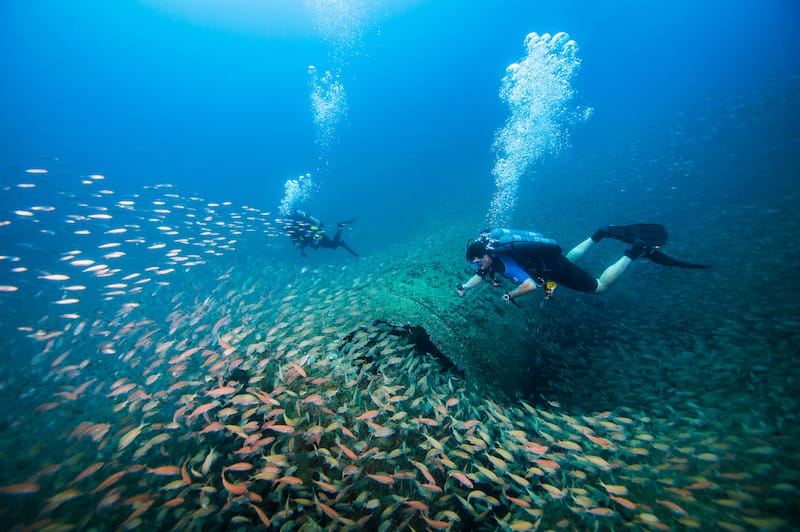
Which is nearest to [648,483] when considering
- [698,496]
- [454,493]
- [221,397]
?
[698,496]

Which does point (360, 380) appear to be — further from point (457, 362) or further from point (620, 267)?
point (620, 267)

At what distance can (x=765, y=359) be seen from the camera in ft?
16.1

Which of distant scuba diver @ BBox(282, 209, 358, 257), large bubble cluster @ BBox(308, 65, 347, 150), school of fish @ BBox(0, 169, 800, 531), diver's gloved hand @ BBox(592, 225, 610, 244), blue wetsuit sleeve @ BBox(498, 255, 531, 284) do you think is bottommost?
school of fish @ BBox(0, 169, 800, 531)

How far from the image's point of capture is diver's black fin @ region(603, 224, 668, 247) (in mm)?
6347

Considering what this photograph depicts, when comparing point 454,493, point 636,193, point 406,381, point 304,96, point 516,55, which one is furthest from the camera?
point 304,96

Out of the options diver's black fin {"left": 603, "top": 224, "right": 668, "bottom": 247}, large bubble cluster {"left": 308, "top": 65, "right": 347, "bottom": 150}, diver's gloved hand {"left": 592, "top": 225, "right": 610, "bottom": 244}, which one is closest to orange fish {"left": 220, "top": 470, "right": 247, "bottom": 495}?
diver's black fin {"left": 603, "top": 224, "right": 668, "bottom": 247}

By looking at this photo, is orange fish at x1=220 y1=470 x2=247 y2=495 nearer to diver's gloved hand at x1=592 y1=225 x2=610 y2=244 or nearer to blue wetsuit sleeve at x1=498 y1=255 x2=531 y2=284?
blue wetsuit sleeve at x1=498 y1=255 x2=531 y2=284

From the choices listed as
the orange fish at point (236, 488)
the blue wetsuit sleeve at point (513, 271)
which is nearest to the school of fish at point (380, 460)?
the orange fish at point (236, 488)

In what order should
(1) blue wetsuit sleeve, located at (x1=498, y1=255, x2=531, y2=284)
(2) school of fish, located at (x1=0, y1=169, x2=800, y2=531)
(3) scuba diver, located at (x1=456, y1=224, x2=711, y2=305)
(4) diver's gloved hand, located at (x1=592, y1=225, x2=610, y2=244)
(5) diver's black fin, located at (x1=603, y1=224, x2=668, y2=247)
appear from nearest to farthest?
(2) school of fish, located at (x1=0, y1=169, x2=800, y2=531) → (1) blue wetsuit sleeve, located at (x1=498, y1=255, x2=531, y2=284) → (3) scuba diver, located at (x1=456, y1=224, x2=711, y2=305) → (5) diver's black fin, located at (x1=603, y1=224, x2=668, y2=247) → (4) diver's gloved hand, located at (x1=592, y1=225, x2=610, y2=244)

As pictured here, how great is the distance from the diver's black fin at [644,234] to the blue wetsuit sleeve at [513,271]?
11.0 feet

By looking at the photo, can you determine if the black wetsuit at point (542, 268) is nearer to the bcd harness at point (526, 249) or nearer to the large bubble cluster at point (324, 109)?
the bcd harness at point (526, 249)

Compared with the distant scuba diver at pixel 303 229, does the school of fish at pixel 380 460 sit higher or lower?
lower

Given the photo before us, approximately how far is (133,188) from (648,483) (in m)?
125

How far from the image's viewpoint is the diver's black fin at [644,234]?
6.35 m
